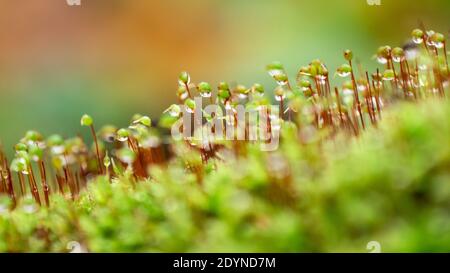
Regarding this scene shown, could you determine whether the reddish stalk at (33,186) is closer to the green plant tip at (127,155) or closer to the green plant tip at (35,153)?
the green plant tip at (35,153)

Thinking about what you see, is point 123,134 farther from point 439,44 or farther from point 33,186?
point 439,44

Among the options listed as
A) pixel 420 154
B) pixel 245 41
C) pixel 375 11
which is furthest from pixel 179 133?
pixel 375 11

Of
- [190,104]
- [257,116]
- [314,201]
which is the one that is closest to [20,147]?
[190,104]

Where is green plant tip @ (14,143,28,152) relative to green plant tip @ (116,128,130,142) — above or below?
above

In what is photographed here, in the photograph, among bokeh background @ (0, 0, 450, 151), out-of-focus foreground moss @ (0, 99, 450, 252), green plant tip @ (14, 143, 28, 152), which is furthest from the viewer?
bokeh background @ (0, 0, 450, 151)

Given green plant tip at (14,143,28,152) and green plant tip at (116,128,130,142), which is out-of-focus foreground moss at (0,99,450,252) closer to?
green plant tip at (116,128,130,142)

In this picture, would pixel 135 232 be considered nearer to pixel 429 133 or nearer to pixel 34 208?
pixel 34 208

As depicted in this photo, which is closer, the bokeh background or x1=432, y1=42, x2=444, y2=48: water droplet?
x1=432, y1=42, x2=444, y2=48: water droplet

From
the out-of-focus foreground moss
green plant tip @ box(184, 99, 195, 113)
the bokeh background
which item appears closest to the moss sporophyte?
green plant tip @ box(184, 99, 195, 113)
